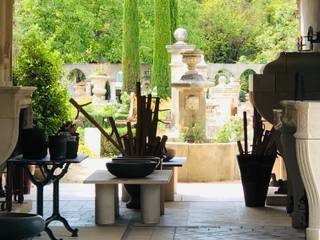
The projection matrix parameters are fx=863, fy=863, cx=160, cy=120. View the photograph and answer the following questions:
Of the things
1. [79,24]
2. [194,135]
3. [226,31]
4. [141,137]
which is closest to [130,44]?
[79,24]

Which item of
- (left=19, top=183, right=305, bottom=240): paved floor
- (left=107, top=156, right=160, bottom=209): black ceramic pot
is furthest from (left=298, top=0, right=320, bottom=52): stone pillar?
(left=107, top=156, right=160, bottom=209): black ceramic pot

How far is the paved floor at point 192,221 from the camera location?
7703mm

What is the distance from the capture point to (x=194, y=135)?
1341 centimetres

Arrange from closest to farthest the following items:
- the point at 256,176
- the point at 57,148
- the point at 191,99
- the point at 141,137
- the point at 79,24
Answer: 1. the point at 57,148
2. the point at 141,137
3. the point at 256,176
4. the point at 191,99
5. the point at 79,24

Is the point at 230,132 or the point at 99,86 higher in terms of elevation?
the point at 99,86

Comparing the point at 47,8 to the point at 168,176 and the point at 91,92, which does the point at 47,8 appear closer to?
the point at 91,92

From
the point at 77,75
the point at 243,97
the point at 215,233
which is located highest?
the point at 77,75

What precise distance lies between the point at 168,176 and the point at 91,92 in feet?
57.5

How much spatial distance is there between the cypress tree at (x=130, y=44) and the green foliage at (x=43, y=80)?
13949 millimetres

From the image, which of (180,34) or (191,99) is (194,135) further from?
(180,34)

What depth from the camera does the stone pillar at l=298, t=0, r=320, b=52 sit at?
35.3 ft

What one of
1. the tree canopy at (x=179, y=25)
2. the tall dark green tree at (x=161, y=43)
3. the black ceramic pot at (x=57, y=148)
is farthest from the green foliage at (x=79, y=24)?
the black ceramic pot at (x=57, y=148)

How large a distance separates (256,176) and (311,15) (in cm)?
290

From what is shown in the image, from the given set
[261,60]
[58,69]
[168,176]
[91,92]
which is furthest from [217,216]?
[261,60]
